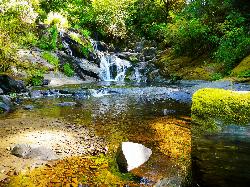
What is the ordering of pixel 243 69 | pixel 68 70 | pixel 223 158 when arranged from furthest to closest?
pixel 68 70
pixel 243 69
pixel 223 158

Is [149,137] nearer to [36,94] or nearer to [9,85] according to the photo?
[36,94]

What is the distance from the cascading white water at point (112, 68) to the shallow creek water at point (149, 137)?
9.71 metres

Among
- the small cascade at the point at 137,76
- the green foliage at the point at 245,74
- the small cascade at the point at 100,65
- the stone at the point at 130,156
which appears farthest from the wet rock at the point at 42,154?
the small cascade at the point at 100,65

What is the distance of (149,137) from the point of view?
788 centimetres

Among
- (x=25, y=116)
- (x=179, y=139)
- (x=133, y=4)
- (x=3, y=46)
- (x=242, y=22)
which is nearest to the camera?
(x=179, y=139)

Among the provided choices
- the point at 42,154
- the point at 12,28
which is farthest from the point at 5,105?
the point at 42,154

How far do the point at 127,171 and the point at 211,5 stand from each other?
19.0 m

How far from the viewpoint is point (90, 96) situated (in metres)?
16.6

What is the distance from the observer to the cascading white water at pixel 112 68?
25.8 m

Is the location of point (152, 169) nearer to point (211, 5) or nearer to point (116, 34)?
point (211, 5)

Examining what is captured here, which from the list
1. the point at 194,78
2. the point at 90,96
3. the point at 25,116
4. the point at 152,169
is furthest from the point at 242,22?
the point at 152,169

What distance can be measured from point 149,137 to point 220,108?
426cm

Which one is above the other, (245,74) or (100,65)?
(100,65)

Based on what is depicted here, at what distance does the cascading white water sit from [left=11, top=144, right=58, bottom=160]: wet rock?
18.8m
